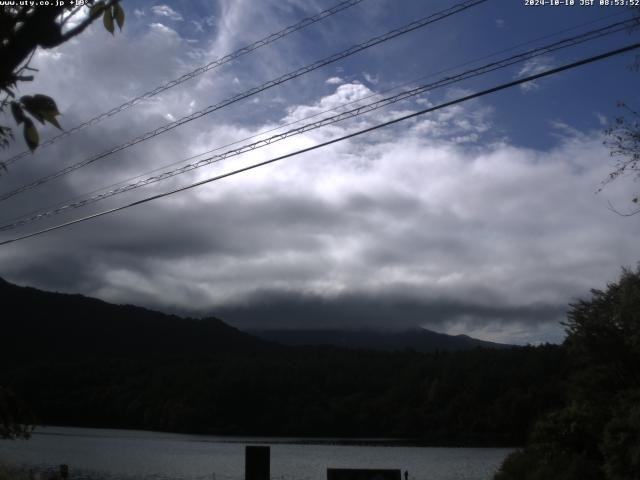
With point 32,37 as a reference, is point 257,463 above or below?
below

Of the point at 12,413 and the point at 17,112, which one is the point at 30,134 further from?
the point at 12,413

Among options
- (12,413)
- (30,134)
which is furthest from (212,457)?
(30,134)

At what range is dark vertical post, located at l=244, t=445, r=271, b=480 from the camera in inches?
414

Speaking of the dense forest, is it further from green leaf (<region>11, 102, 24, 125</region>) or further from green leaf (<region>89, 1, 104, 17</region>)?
green leaf (<region>11, 102, 24, 125</region>)

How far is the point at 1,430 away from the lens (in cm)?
1477

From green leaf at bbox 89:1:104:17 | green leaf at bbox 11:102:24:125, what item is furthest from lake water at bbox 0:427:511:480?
green leaf at bbox 89:1:104:17

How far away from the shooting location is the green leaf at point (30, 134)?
13.6ft

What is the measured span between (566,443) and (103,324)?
436 feet

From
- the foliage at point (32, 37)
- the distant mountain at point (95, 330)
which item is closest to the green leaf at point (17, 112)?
the foliage at point (32, 37)

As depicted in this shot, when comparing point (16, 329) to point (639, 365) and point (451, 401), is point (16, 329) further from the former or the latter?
point (639, 365)

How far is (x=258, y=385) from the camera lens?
124 metres

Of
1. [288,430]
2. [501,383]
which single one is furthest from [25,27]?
[288,430]

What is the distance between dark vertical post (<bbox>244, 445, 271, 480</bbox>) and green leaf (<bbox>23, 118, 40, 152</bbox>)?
7.21 meters

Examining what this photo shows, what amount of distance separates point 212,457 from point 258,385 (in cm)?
4153
